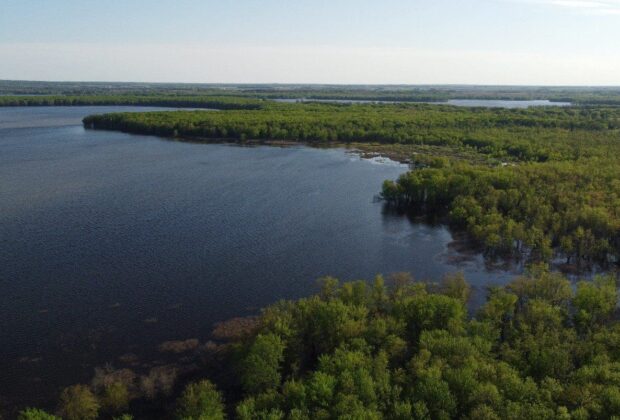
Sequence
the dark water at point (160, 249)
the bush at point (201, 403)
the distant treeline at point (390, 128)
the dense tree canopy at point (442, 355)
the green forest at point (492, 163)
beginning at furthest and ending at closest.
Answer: the distant treeline at point (390, 128), the green forest at point (492, 163), the dark water at point (160, 249), the bush at point (201, 403), the dense tree canopy at point (442, 355)

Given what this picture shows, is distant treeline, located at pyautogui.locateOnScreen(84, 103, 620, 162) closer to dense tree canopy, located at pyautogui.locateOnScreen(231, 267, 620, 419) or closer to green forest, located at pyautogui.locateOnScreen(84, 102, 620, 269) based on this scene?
green forest, located at pyautogui.locateOnScreen(84, 102, 620, 269)

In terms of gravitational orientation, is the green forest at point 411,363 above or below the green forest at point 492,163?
below

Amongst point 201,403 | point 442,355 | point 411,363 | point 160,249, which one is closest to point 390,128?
point 160,249

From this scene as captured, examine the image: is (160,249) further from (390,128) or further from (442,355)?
(390,128)

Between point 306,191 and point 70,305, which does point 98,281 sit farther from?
point 306,191

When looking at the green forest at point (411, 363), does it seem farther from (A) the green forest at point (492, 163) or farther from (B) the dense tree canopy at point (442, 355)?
(A) the green forest at point (492, 163)

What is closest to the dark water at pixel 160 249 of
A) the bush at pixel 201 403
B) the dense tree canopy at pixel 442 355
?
the bush at pixel 201 403

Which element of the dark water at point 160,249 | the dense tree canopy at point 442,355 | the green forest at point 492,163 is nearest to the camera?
the dense tree canopy at point 442,355

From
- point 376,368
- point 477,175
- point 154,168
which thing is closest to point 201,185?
point 154,168
